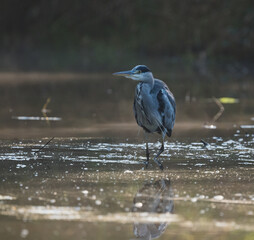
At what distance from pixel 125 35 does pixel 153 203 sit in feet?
84.5

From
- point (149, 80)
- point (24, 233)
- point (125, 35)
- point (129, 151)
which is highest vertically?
point (125, 35)

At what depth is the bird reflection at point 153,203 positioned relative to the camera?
15.6ft

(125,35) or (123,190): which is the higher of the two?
(125,35)

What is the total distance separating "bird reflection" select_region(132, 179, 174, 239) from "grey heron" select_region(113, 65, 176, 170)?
1443mm

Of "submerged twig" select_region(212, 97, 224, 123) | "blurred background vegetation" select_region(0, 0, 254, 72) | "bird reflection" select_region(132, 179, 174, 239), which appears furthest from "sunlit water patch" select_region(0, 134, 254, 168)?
"blurred background vegetation" select_region(0, 0, 254, 72)

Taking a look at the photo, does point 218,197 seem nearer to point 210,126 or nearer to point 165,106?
point 165,106

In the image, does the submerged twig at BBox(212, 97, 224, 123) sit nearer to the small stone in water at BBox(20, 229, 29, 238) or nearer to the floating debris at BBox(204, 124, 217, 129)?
the floating debris at BBox(204, 124, 217, 129)

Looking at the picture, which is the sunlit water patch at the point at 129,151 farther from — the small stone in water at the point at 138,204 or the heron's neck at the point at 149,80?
the small stone in water at the point at 138,204

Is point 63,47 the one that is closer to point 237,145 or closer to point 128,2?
point 128,2

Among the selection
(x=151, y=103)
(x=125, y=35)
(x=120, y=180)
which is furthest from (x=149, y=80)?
(x=125, y=35)

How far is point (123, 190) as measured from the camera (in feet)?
19.6

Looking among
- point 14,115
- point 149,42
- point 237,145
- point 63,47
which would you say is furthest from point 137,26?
point 237,145

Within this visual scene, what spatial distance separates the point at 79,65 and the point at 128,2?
27.7 feet

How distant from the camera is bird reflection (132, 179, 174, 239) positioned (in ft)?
15.6
